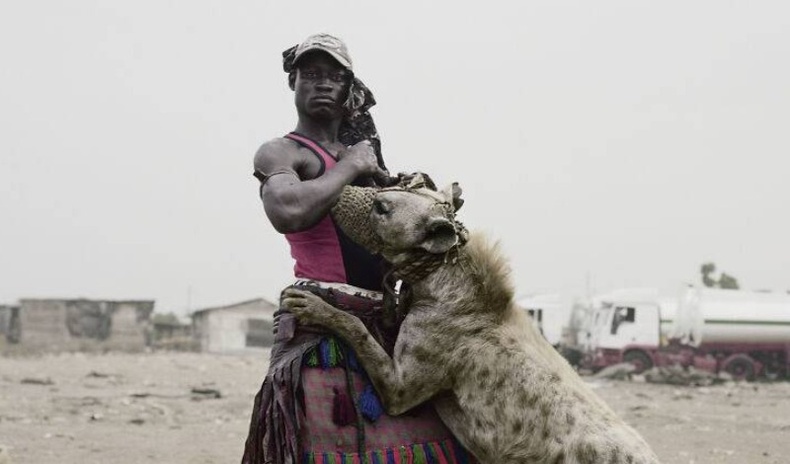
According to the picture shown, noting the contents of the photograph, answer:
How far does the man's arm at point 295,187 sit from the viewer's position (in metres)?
3.13

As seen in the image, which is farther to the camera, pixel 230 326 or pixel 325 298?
pixel 230 326

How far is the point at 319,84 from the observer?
11.5 ft

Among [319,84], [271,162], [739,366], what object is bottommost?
[739,366]

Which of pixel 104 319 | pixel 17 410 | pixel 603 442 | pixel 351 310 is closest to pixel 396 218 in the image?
pixel 351 310

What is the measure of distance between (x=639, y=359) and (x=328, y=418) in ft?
94.9

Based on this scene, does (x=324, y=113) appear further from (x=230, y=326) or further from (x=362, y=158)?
(x=230, y=326)

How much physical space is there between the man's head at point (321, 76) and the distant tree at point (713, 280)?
49.5m

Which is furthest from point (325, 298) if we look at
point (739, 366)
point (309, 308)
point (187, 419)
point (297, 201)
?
point (739, 366)

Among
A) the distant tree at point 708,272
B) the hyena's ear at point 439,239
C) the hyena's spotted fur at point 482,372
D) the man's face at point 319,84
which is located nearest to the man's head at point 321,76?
the man's face at point 319,84

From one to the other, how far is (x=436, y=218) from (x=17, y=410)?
13551 millimetres

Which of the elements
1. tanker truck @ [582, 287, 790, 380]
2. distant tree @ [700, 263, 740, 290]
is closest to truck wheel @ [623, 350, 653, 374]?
tanker truck @ [582, 287, 790, 380]

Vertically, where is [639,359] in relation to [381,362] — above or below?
above

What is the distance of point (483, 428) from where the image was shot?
3.22m

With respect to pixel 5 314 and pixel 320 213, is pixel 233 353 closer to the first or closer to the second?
pixel 5 314
